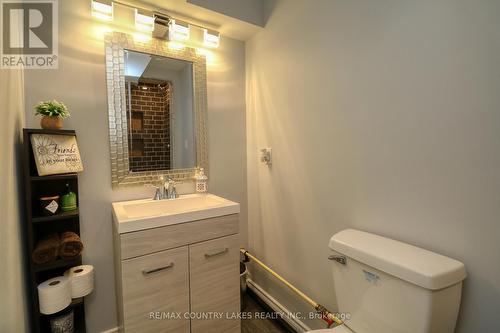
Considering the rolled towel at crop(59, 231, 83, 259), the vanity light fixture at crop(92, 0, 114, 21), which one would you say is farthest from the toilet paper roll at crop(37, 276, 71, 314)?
the vanity light fixture at crop(92, 0, 114, 21)

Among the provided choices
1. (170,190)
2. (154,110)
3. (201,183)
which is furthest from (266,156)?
(154,110)

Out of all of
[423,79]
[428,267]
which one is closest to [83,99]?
[423,79]

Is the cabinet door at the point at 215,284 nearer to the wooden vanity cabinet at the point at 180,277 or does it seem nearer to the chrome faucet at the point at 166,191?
the wooden vanity cabinet at the point at 180,277

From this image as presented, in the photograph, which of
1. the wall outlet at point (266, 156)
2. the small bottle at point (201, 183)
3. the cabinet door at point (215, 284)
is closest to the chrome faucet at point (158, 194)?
the small bottle at point (201, 183)

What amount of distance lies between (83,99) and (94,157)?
349mm

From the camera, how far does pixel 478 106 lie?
0.82 meters

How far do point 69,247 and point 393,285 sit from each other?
150 cm

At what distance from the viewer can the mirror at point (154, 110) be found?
1514mm

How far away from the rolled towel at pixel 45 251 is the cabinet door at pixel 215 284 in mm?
659

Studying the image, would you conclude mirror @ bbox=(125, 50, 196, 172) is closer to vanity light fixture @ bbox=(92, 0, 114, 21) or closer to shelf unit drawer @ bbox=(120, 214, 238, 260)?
vanity light fixture @ bbox=(92, 0, 114, 21)

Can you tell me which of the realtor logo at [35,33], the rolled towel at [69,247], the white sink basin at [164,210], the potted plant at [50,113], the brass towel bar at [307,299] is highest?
the realtor logo at [35,33]

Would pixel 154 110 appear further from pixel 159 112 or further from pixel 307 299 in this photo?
pixel 307 299

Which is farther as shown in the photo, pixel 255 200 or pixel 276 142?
pixel 255 200

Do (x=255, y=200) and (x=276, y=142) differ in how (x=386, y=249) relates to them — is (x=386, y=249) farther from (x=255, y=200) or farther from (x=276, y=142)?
Result: (x=255, y=200)
